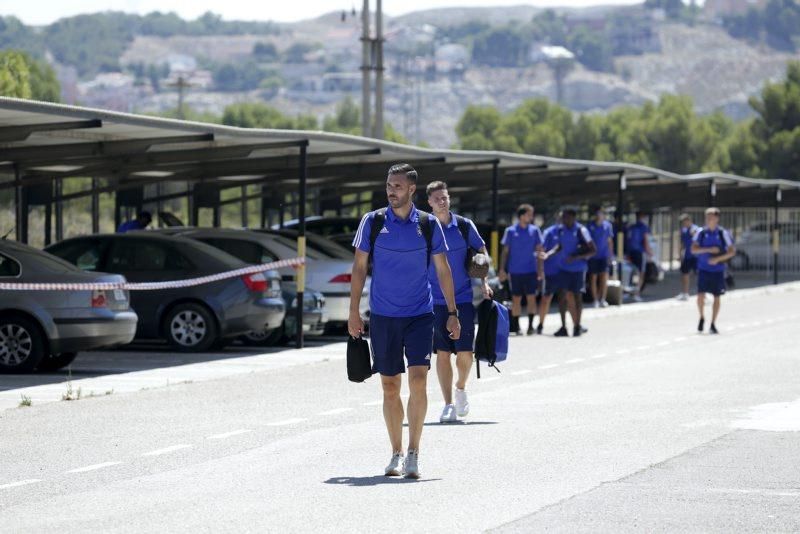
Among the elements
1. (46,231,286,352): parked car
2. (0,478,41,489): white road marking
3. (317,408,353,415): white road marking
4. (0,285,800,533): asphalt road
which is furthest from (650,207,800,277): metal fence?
(0,478,41,489): white road marking

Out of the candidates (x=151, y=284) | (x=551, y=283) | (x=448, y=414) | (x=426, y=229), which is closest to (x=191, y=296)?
(x=151, y=284)

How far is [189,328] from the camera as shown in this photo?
21.3m

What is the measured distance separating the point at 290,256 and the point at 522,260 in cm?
327

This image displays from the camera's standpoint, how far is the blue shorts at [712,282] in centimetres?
2500

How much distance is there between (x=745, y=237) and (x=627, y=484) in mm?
45130

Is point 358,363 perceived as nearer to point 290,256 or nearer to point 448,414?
point 448,414

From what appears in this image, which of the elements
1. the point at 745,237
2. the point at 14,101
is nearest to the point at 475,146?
the point at 745,237

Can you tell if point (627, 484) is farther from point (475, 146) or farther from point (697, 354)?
point (475, 146)

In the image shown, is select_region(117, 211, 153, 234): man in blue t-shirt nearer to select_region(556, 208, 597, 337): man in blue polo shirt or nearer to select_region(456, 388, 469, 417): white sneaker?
select_region(556, 208, 597, 337): man in blue polo shirt

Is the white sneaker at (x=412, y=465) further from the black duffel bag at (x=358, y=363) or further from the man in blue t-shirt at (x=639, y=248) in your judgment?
the man in blue t-shirt at (x=639, y=248)

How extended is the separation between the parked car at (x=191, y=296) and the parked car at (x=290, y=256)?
1.58 meters

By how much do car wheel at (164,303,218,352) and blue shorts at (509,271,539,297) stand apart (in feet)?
17.5

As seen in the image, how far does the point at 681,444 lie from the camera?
1240 centimetres

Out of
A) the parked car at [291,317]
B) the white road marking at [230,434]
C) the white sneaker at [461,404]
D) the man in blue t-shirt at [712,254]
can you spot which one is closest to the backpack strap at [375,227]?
the white road marking at [230,434]
